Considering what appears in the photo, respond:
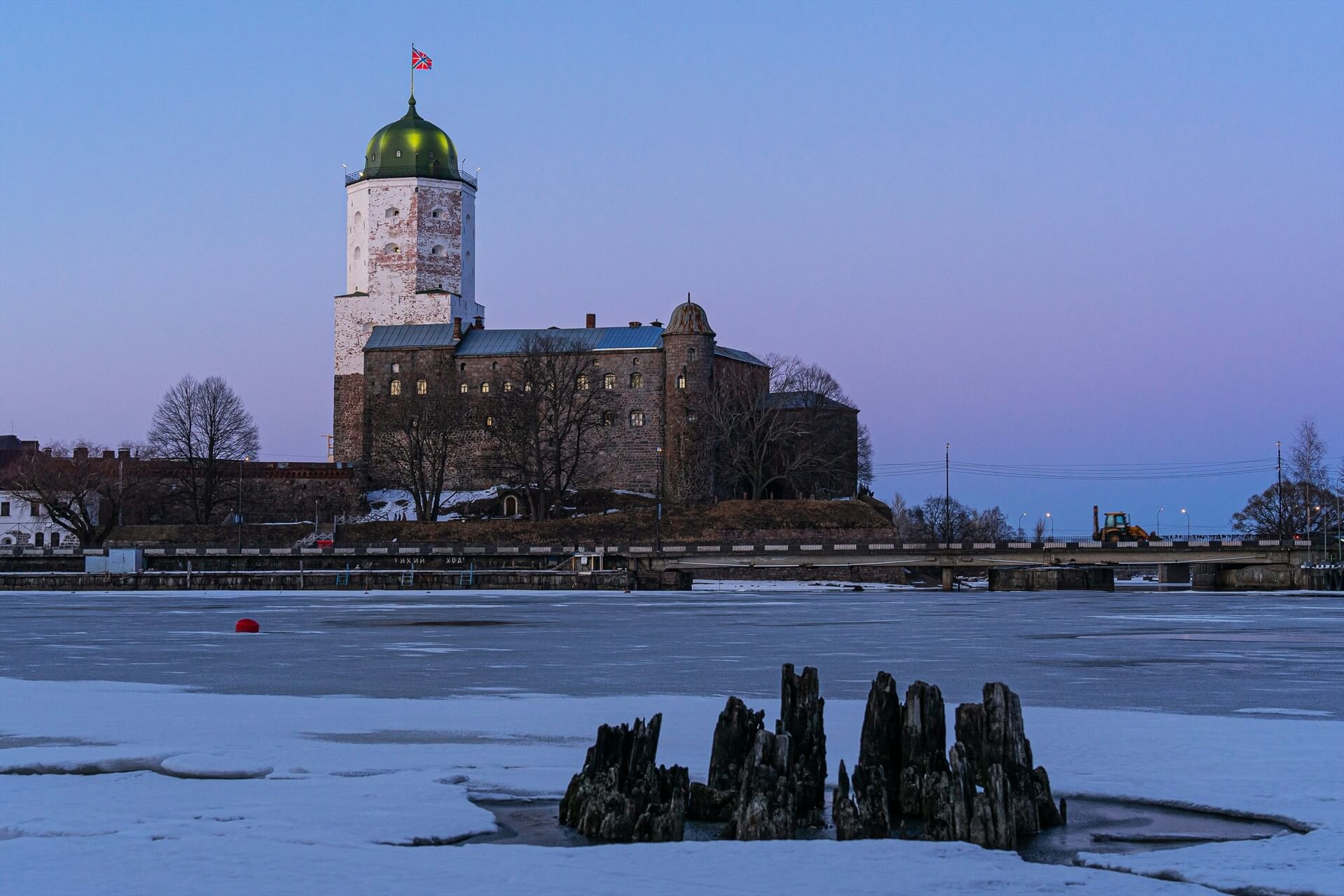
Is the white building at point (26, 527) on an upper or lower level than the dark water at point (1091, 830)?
upper

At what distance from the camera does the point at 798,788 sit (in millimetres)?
7828

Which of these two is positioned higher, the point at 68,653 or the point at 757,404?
the point at 757,404

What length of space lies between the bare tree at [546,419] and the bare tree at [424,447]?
7.50ft

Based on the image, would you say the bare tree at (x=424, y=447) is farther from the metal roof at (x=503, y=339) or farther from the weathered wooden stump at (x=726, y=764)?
the weathered wooden stump at (x=726, y=764)

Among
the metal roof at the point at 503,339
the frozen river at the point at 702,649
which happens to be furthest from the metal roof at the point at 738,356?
the frozen river at the point at 702,649

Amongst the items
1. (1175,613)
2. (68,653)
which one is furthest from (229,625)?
(1175,613)

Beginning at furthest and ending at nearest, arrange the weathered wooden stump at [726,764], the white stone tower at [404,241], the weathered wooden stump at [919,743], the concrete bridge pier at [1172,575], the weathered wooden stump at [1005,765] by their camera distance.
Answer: the white stone tower at [404,241]
the concrete bridge pier at [1172,575]
the weathered wooden stump at [919,743]
the weathered wooden stump at [726,764]
the weathered wooden stump at [1005,765]

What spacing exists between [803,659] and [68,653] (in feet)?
33.0

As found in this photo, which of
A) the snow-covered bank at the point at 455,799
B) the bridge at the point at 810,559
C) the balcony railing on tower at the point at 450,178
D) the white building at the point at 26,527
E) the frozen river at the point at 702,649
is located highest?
the balcony railing on tower at the point at 450,178

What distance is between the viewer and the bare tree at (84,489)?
81.2 m

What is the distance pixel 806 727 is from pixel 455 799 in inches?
77.7

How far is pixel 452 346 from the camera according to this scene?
313ft

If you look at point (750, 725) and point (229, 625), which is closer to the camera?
point (750, 725)

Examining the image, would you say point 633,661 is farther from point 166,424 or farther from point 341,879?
point 166,424
